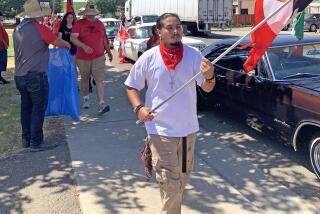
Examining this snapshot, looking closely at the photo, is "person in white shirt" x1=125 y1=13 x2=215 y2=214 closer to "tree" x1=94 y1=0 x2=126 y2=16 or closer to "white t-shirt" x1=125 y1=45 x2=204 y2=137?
"white t-shirt" x1=125 y1=45 x2=204 y2=137

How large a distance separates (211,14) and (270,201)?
88.7 ft

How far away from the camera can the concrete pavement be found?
4.36 m

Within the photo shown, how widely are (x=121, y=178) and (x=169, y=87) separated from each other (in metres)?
1.93

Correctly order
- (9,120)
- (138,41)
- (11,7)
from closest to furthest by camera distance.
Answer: (9,120)
(138,41)
(11,7)

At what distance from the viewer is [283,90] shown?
529 cm

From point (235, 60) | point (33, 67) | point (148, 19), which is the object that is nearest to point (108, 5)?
point (148, 19)

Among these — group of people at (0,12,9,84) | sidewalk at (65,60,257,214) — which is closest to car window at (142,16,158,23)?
group of people at (0,12,9,84)

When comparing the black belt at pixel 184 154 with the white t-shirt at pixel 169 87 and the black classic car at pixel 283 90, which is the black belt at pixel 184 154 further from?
the black classic car at pixel 283 90

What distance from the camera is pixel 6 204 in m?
4.48

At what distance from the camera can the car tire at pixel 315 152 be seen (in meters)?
4.78

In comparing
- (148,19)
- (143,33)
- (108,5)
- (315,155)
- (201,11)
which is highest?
(108,5)

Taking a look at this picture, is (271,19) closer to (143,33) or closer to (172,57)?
(172,57)

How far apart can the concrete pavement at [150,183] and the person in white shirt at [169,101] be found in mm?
853

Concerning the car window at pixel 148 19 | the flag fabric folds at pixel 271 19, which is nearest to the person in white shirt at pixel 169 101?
the flag fabric folds at pixel 271 19
